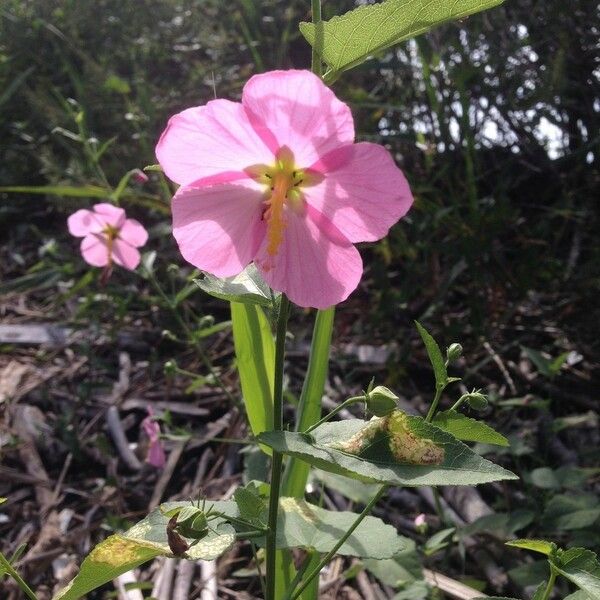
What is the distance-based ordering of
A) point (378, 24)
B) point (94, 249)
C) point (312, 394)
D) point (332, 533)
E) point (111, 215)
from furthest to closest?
1. point (94, 249)
2. point (111, 215)
3. point (312, 394)
4. point (332, 533)
5. point (378, 24)

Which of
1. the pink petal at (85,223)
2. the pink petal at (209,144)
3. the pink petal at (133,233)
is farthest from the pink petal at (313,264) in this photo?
the pink petal at (85,223)

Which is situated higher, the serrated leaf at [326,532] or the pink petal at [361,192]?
the pink petal at [361,192]

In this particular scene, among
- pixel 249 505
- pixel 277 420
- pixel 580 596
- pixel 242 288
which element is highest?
pixel 242 288

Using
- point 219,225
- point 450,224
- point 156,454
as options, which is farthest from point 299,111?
point 450,224

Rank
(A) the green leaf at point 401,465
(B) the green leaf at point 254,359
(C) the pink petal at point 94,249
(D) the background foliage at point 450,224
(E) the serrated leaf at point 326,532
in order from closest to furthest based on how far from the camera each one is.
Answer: (A) the green leaf at point 401,465
(E) the serrated leaf at point 326,532
(B) the green leaf at point 254,359
(D) the background foliage at point 450,224
(C) the pink petal at point 94,249

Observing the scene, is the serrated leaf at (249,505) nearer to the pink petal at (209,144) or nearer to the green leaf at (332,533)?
the green leaf at (332,533)

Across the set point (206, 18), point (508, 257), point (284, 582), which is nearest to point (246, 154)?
point (284, 582)

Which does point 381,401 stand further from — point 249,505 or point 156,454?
point 156,454

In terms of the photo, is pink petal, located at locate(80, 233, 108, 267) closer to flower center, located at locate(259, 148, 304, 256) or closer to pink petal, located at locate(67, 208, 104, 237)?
pink petal, located at locate(67, 208, 104, 237)
